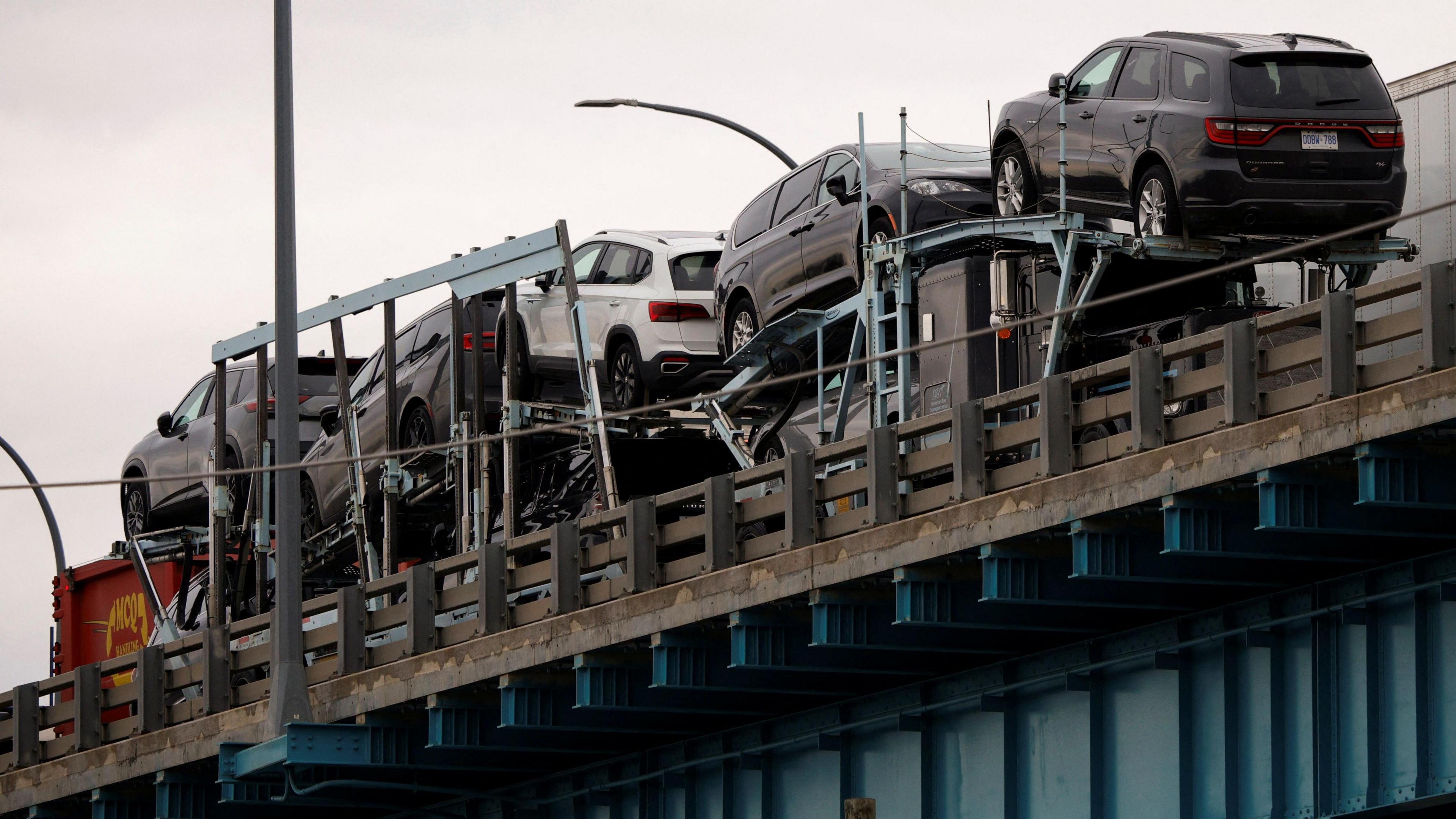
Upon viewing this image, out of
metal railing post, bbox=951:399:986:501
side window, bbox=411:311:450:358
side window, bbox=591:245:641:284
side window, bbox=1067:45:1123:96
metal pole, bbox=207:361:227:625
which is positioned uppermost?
side window, bbox=1067:45:1123:96

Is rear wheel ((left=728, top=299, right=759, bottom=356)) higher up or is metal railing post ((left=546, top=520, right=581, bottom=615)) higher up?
rear wheel ((left=728, top=299, right=759, bottom=356))

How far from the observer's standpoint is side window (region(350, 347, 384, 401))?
87.0ft

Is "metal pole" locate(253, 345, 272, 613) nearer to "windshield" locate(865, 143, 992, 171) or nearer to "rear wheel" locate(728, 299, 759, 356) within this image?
"rear wheel" locate(728, 299, 759, 356)

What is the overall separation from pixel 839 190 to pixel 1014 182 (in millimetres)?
1763

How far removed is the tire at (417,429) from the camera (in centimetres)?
2478

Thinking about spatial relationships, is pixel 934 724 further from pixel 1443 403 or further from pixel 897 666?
pixel 1443 403

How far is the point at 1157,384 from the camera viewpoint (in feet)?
47.8

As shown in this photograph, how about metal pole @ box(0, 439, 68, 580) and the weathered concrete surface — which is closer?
the weathered concrete surface

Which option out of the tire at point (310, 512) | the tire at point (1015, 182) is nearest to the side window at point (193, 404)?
the tire at point (310, 512)

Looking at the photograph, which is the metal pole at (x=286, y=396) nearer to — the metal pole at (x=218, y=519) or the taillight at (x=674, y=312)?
the taillight at (x=674, y=312)

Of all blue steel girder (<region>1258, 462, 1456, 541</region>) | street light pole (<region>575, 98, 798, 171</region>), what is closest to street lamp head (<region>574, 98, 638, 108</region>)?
street light pole (<region>575, 98, 798, 171</region>)

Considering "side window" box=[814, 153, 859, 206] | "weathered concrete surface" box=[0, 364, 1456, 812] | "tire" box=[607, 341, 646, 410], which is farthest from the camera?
"tire" box=[607, 341, 646, 410]

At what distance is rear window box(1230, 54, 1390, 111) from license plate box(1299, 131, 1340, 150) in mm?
190

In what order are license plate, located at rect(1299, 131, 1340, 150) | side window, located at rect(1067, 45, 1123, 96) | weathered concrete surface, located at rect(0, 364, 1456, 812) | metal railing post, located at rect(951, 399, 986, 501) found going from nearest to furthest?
weathered concrete surface, located at rect(0, 364, 1456, 812)
metal railing post, located at rect(951, 399, 986, 501)
license plate, located at rect(1299, 131, 1340, 150)
side window, located at rect(1067, 45, 1123, 96)
